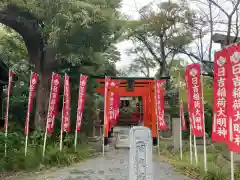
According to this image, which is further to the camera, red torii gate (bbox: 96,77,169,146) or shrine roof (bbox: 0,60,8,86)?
red torii gate (bbox: 96,77,169,146)

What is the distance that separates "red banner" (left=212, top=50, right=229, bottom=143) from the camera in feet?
20.8

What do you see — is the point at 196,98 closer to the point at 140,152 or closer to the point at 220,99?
the point at 220,99

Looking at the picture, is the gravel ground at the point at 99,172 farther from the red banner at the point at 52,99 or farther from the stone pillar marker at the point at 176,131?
the stone pillar marker at the point at 176,131

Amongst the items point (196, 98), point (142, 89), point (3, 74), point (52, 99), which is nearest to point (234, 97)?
point (196, 98)

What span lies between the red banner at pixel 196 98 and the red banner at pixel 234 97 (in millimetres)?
2157

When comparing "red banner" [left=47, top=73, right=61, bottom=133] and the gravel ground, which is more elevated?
"red banner" [left=47, top=73, right=61, bottom=133]

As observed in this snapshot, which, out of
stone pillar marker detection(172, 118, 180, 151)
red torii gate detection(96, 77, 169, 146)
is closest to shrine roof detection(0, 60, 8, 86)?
red torii gate detection(96, 77, 169, 146)

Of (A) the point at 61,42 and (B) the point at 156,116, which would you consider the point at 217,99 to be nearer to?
(A) the point at 61,42

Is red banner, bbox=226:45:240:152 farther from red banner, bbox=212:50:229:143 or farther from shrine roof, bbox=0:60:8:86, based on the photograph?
shrine roof, bbox=0:60:8:86

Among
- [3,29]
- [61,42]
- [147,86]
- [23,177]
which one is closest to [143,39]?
[147,86]

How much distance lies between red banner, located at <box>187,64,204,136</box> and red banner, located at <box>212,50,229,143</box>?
4.82ft

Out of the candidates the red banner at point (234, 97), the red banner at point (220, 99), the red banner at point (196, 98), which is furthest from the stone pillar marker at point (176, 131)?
the red banner at point (234, 97)

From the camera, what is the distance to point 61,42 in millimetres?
11891

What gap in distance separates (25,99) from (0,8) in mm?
6728
